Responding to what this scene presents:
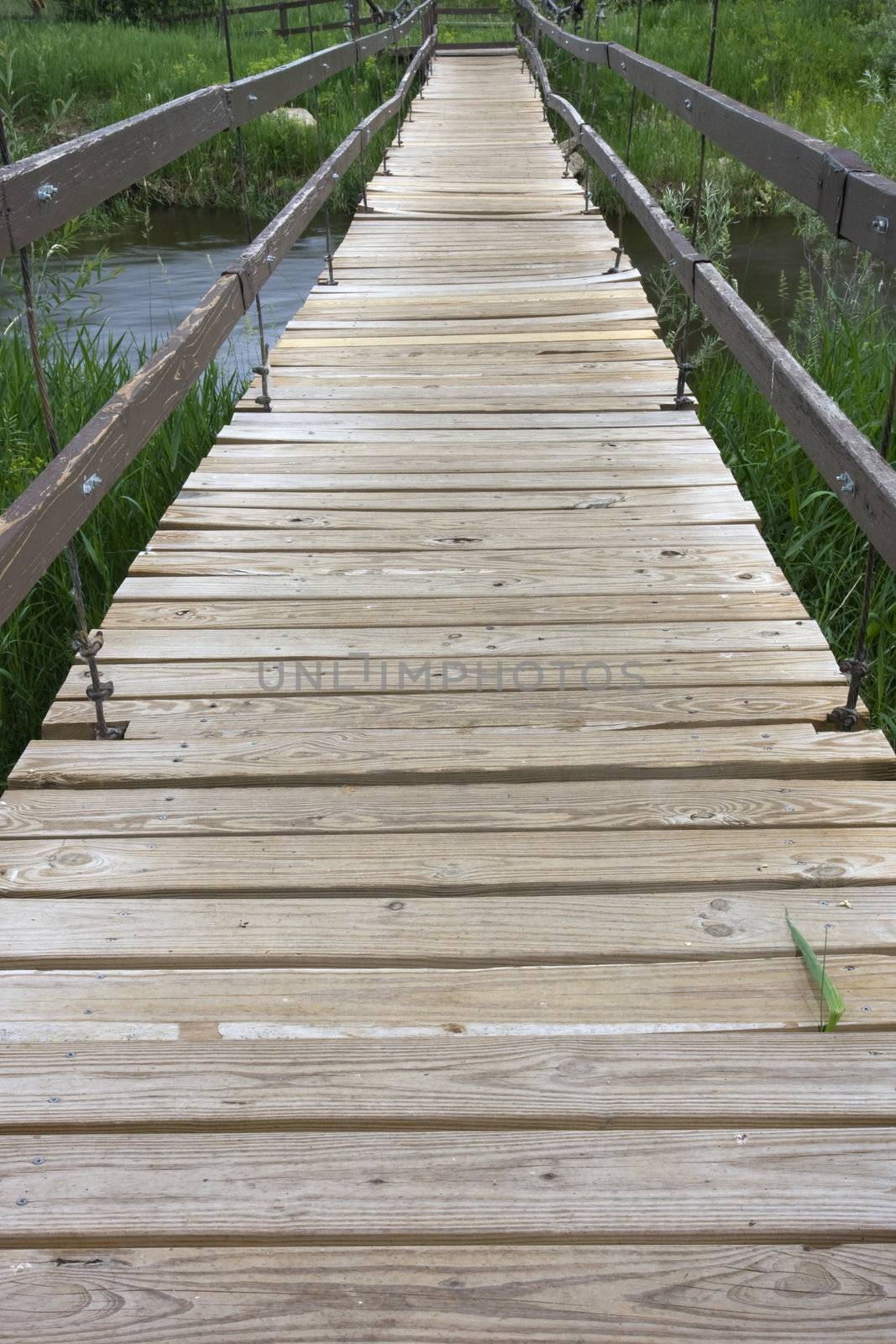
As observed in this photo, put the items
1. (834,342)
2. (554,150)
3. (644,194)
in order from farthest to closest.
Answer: (554,150) < (834,342) < (644,194)

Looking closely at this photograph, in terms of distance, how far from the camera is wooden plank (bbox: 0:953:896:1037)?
1284 millimetres

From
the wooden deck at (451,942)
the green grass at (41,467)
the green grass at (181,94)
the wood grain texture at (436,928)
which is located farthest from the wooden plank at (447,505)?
the green grass at (181,94)

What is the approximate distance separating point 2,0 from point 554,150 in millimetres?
13866

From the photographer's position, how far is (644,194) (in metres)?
3.65

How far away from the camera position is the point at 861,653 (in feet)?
5.89

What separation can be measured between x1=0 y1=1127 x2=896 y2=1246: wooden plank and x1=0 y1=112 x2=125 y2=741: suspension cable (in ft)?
2.65

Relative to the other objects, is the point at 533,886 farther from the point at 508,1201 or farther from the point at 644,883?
the point at 508,1201

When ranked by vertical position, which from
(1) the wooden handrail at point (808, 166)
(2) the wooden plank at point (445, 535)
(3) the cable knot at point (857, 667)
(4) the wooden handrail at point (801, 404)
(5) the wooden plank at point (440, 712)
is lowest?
(5) the wooden plank at point (440, 712)

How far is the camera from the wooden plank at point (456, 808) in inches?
64.9

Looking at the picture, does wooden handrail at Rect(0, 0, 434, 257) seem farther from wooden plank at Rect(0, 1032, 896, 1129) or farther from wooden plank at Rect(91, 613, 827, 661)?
wooden plank at Rect(0, 1032, 896, 1129)

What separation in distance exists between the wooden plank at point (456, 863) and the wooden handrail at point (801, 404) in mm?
384

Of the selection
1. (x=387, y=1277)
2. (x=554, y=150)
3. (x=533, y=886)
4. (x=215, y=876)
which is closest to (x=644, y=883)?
(x=533, y=886)

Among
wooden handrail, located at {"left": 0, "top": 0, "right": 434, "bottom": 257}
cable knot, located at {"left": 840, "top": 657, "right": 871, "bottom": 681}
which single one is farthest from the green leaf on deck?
wooden handrail, located at {"left": 0, "top": 0, "right": 434, "bottom": 257}

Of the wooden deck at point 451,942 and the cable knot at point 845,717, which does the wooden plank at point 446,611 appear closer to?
the wooden deck at point 451,942
